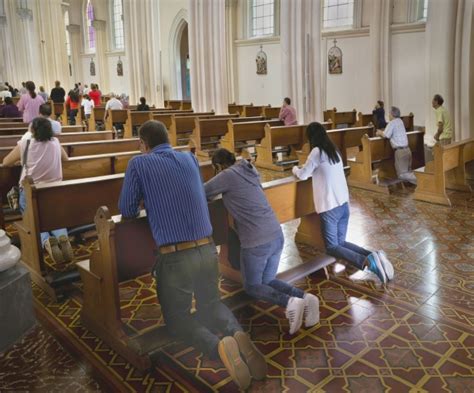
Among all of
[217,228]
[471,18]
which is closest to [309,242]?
[217,228]

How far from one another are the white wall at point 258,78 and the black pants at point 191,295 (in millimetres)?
17051

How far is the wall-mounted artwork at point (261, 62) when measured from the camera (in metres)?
19.9

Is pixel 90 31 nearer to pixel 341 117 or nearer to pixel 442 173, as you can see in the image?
pixel 341 117

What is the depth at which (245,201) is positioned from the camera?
346cm

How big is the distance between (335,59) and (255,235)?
51.2 ft

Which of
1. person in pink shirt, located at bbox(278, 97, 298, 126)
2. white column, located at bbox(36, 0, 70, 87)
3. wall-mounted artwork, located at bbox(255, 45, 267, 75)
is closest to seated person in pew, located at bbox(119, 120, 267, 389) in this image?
person in pink shirt, located at bbox(278, 97, 298, 126)

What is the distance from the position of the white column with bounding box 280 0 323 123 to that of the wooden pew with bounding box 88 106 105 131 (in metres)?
5.49

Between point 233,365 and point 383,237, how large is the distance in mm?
3381

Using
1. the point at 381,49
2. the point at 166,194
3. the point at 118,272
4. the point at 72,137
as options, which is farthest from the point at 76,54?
the point at 166,194

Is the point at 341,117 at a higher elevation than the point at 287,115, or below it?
below

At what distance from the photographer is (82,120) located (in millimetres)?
14648

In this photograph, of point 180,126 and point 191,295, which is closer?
point 191,295

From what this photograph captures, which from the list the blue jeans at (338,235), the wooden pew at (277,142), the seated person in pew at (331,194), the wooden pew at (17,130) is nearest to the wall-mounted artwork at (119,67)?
the wooden pew at (17,130)

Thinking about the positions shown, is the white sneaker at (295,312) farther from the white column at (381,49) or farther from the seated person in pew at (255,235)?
the white column at (381,49)
